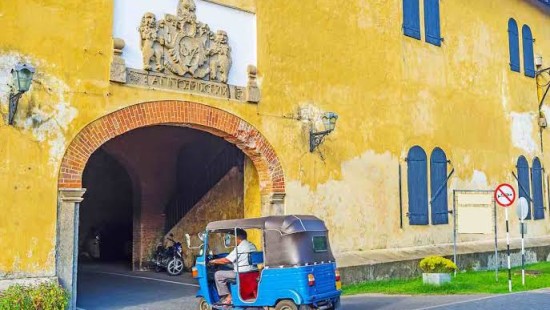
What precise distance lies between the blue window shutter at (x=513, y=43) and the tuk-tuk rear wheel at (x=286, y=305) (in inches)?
551

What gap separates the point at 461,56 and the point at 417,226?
551cm

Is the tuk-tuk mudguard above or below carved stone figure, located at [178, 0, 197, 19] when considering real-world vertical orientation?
below

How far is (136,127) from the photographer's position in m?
9.95

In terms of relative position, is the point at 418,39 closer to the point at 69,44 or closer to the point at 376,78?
the point at 376,78

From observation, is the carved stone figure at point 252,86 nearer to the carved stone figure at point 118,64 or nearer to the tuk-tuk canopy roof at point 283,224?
the carved stone figure at point 118,64

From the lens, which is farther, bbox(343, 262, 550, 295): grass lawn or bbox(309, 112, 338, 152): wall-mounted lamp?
bbox(309, 112, 338, 152): wall-mounted lamp

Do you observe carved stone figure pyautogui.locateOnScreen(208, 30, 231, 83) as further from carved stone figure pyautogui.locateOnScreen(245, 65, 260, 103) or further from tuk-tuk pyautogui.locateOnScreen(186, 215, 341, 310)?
tuk-tuk pyautogui.locateOnScreen(186, 215, 341, 310)

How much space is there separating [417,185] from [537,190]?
659 centimetres

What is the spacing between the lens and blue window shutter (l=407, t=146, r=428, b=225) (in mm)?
14766

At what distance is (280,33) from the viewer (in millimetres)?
12297

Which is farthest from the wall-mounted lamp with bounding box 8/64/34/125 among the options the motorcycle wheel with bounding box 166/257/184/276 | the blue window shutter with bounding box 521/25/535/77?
the blue window shutter with bounding box 521/25/535/77

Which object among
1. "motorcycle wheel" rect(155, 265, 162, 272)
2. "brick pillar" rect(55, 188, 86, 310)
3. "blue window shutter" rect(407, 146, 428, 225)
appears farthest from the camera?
"motorcycle wheel" rect(155, 265, 162, 272)

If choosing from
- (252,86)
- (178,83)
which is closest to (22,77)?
(178,83)

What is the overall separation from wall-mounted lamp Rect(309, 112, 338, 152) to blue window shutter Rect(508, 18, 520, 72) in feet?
31.1
